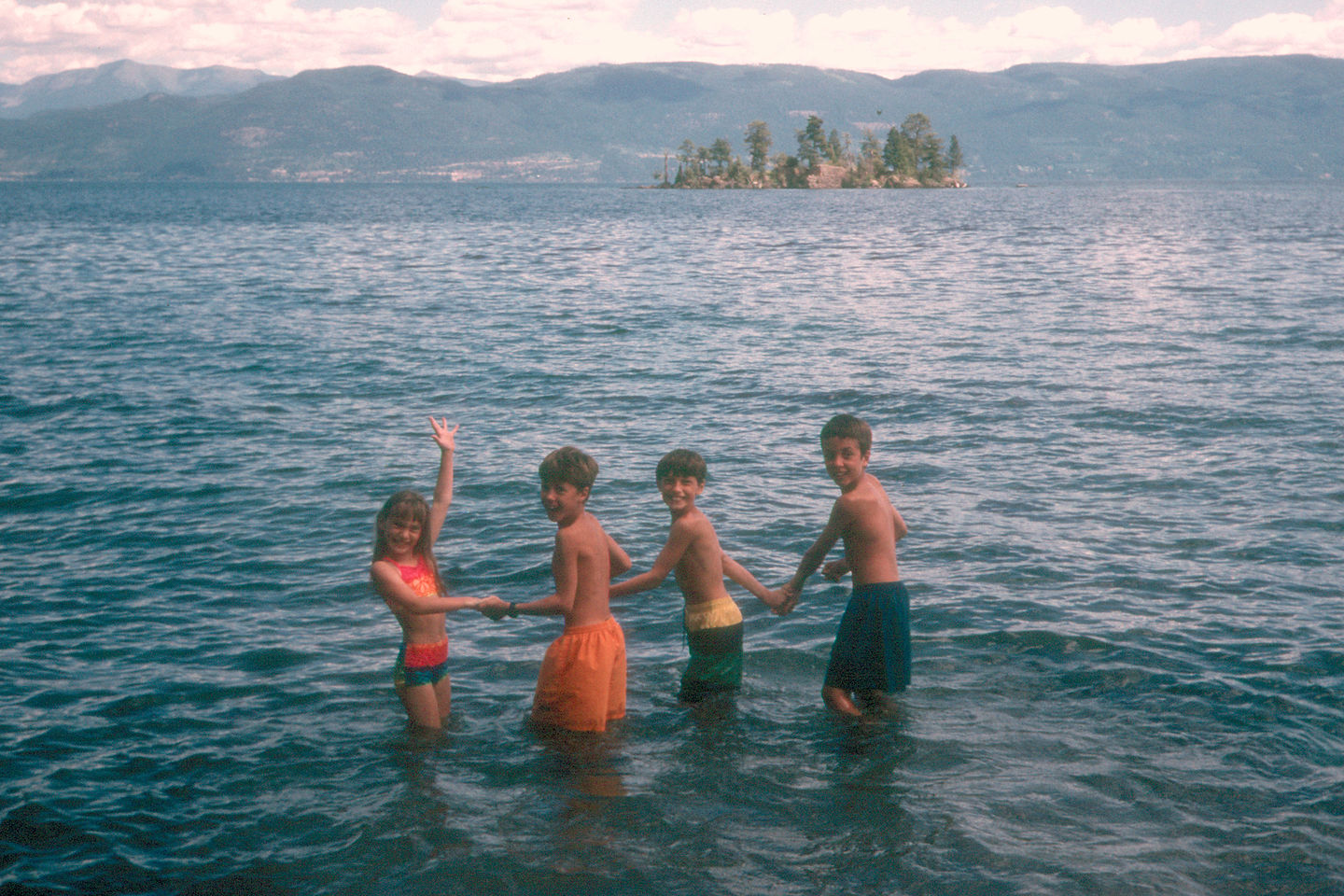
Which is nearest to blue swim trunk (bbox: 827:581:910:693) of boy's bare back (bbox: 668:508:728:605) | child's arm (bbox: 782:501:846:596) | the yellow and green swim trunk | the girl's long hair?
child's arm (bbox: 782:501:846:596)

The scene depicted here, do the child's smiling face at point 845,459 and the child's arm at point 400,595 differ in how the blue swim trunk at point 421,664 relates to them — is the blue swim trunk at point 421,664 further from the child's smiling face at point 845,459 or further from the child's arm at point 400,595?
the child's smiling face at point 845,459

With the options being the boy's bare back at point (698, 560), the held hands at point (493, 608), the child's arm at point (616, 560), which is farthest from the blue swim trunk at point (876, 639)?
the held hands at point (493, 608)

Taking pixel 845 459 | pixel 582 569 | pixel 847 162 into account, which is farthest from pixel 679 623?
pixel 847 162

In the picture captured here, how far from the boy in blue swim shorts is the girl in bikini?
2.38 m

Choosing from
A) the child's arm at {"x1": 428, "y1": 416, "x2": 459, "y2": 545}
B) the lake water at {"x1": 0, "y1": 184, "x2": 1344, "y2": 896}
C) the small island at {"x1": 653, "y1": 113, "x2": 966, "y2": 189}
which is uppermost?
the small island at {"x1": 653, "y1": 113, "x2": 966, "y2": 189}

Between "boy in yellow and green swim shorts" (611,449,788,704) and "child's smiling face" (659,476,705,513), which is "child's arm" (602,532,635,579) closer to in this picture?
"boy in yellow and green swim shorts" (611,449,788,704)

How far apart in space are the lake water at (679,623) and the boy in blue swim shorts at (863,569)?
564mm

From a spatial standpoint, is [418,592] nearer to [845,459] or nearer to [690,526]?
[690,526]

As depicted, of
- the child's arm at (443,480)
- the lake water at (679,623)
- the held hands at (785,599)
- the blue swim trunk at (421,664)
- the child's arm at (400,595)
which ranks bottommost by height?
the lake water at (679,623)

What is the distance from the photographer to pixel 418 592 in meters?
6.73

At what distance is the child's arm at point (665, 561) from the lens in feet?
22.6

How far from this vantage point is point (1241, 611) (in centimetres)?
971

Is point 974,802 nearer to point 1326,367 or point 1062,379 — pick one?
point 1062,379

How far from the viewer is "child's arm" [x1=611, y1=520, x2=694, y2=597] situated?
22.6ft
